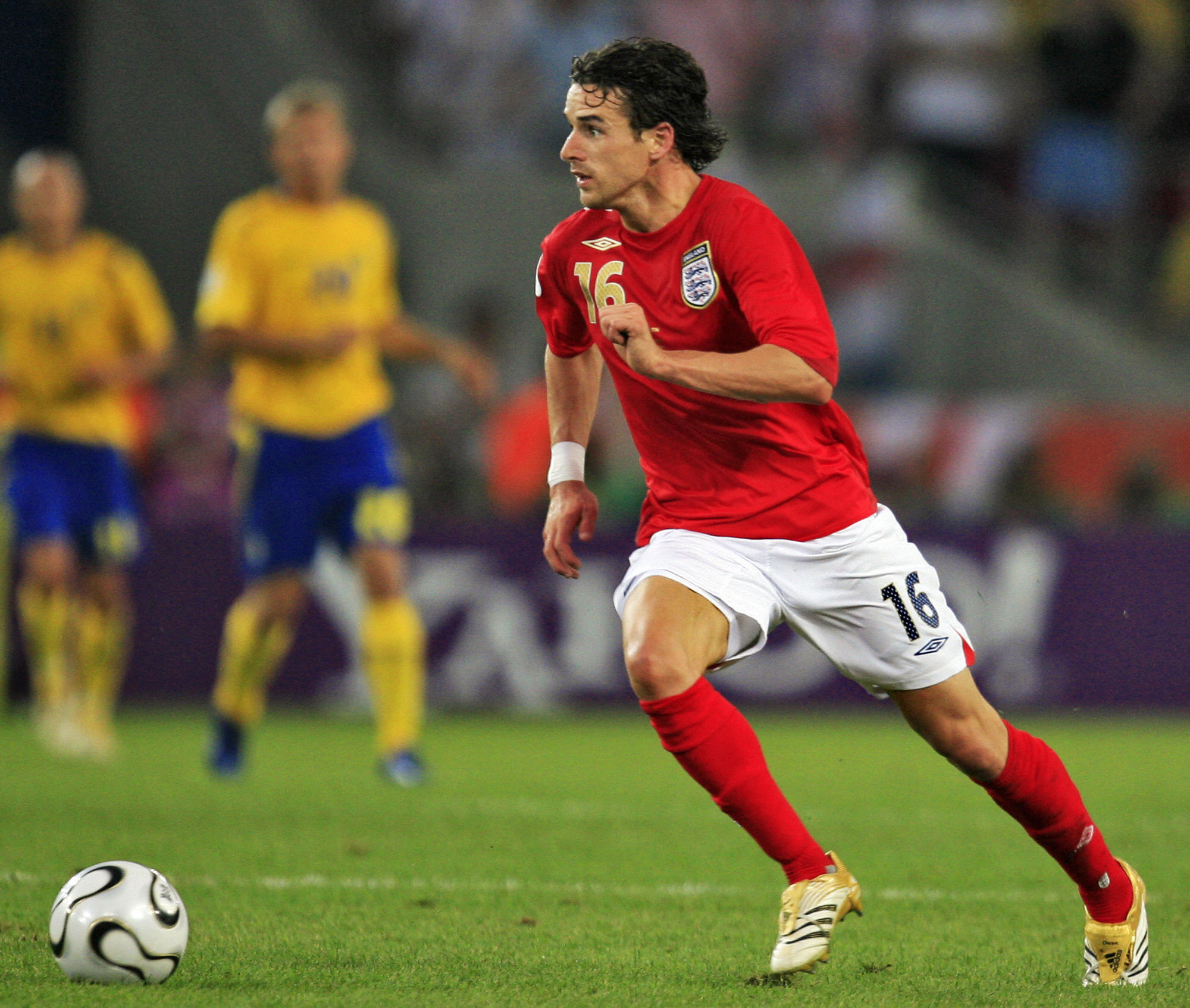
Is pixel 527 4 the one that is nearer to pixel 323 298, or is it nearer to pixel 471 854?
pixel 323 298

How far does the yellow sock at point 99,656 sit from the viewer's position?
8484mm

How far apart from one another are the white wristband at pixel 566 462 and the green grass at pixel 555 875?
1010 millimetres

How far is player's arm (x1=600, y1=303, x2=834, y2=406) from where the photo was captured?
3492 mm

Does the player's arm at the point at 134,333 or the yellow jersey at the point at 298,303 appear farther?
the player's arm at the point at 134,333

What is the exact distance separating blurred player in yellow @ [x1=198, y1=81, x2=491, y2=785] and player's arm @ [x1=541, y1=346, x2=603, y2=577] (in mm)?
2915

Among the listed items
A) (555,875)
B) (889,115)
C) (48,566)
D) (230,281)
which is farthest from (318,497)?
(889,115)

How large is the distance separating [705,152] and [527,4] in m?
10.7

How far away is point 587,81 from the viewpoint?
390cm

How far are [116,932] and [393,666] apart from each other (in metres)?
3.62

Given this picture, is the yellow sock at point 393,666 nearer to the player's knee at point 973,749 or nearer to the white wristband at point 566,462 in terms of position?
the white wristband at point 566,462

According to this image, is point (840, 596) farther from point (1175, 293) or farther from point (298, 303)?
point (1175, 293)

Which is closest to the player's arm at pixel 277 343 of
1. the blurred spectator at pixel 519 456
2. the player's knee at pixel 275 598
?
the player's knee at pixel 275 598

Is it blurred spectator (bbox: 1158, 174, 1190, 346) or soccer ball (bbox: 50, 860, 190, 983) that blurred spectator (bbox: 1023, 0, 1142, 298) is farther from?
soccer ball (bbox: 50, 860, 190, 983)

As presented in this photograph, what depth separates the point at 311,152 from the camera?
7.32 meters
